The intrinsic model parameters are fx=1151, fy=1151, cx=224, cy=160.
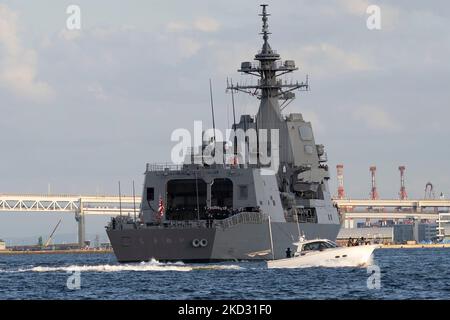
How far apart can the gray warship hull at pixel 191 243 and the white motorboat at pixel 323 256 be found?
1105 cm

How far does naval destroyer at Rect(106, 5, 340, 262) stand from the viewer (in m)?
72.4

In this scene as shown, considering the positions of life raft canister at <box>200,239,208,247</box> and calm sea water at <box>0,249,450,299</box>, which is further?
life raft canister at <box>200,239,208,247</box>

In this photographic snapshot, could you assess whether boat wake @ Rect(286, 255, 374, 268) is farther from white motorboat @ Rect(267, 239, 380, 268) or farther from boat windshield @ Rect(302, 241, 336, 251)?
boat windshield @ Rect(302, 241, 336, 251)

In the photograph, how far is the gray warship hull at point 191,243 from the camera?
71562 millimetres

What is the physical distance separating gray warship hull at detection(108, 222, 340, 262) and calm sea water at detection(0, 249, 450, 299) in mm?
4760

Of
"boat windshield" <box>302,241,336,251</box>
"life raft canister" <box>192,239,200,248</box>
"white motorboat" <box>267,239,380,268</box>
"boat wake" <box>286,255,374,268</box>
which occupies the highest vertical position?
"life raft canister" <box>192,239,200,248</box>

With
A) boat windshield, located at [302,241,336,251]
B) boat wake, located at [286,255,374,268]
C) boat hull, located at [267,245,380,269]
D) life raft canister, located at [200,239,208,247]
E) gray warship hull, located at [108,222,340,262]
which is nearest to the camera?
boat hull, located at [267,245,380,269]

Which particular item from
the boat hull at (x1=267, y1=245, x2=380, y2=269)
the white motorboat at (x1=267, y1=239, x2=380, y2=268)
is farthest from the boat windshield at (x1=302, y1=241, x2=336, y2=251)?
the boat hull at (x1=267, y1=245, x2=380, y2=269)

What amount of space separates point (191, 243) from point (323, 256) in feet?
44.8

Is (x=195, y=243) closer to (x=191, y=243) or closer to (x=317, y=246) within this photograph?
(x=191, y=243)

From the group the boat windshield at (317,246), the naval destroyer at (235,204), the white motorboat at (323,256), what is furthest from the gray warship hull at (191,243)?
the white motorboat at (323,256)

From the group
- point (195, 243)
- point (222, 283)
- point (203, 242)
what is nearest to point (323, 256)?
point (222, 283)
